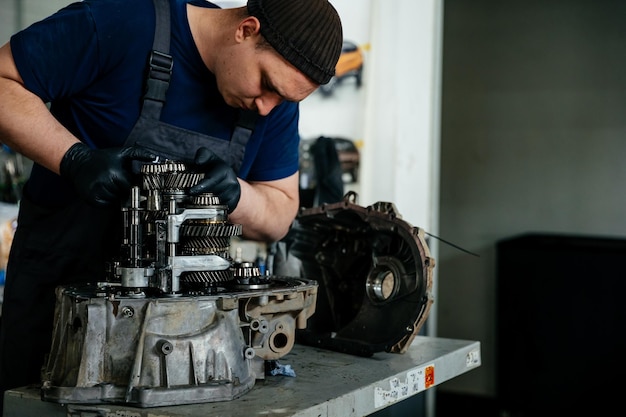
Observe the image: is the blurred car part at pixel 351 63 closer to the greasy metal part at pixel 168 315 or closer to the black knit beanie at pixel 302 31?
the black knit beanie at pixel 302 31

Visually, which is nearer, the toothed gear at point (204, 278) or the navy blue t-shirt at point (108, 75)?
the toothed gear at point (204, 278)

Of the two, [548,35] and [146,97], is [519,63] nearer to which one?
[548,35]

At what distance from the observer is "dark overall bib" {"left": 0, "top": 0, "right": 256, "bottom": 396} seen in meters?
1.80

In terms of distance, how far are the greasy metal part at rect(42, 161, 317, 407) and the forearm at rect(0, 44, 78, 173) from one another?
0.24 m

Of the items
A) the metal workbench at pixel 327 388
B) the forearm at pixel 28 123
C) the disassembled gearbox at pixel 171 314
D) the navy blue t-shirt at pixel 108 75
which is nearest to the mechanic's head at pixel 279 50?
the navy blue t-shirt at pixel 108 75

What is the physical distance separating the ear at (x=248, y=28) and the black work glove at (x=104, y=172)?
1.06 feet

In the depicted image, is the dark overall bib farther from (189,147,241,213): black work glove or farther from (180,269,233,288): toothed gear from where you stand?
(180,269,233,288): toothed gear

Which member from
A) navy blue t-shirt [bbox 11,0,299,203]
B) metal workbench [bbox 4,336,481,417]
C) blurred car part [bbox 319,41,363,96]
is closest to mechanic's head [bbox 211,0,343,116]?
navy blue t-shirt [bbox 11,0,299,203]

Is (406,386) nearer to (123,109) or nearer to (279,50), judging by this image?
(279,50)

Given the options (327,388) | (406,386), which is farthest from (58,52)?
(406,386)

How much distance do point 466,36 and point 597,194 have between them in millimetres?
1171

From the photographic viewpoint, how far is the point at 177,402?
→ 136 cm

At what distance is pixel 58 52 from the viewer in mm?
1683

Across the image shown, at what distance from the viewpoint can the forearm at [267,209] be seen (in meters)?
1.94
